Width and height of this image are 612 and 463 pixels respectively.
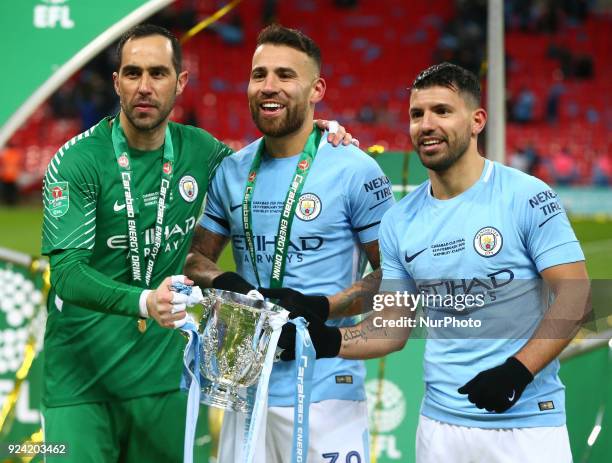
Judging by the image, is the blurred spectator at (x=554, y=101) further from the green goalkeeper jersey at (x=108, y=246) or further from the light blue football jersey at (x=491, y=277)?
the light blue football jersey at (x=491, y=277)

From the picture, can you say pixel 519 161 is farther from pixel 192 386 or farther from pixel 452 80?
pixel 192 386

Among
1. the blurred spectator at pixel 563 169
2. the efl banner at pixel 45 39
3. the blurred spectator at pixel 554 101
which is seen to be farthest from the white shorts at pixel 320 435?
the blurred spectator at pixel 554 101

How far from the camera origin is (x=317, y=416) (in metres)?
3.50

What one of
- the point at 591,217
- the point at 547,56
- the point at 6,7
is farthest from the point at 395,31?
the point at 6,7

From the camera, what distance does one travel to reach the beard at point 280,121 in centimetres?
347

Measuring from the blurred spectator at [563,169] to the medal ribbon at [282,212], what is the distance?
502 inches

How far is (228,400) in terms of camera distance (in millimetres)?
3260

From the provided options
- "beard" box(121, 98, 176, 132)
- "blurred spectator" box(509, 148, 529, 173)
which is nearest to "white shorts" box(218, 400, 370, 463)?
"beard" box(121, 98, 176, 132)

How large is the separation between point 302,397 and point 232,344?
29 centimetres

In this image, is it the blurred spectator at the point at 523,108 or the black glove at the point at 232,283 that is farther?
the blurred spectator at the point at 523,108

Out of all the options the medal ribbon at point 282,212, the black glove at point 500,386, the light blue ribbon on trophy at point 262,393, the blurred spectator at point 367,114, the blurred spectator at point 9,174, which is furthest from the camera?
the blurred spectator at point 9,174

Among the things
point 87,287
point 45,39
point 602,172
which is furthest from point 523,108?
point 87,287

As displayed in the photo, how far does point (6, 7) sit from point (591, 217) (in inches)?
454

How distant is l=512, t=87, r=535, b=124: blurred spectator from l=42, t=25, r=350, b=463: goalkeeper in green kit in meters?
13.4
